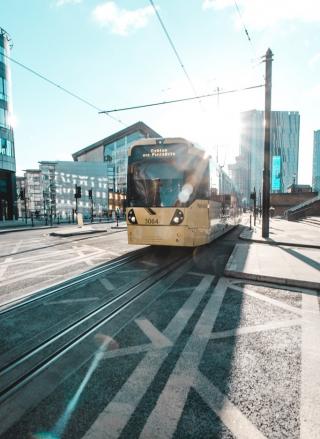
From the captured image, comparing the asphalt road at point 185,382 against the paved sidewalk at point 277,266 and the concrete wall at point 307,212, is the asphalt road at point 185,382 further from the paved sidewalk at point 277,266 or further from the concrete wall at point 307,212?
the concrete wall at point 307,212

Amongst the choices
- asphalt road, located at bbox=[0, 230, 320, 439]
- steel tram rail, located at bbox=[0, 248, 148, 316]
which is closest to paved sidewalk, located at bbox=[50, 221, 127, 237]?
steel tram rail, located at bbox=[0, 248, 148, 316]

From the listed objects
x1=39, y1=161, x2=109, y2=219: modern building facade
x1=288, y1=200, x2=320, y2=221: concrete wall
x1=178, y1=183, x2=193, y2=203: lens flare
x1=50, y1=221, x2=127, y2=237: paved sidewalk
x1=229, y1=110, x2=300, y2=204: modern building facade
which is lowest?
x1=50, y1=221, x2=127, y2=237: paved sidewalk

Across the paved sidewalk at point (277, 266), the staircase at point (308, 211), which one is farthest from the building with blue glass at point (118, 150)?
the paved sidewalk at point (277, 266)

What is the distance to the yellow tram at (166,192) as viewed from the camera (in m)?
8.84

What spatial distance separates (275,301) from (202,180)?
16.6ft

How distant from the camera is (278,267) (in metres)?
7.59

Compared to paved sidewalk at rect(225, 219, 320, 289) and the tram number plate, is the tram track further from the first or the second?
the tram number plate

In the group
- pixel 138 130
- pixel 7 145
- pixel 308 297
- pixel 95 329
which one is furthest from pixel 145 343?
pixel 138 130

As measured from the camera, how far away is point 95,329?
3.99 meters

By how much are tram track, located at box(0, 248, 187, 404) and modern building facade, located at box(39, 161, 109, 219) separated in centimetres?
7388

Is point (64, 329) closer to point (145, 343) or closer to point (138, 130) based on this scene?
point (145, 343)

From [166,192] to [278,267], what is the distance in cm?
383

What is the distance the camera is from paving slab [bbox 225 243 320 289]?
6434mm

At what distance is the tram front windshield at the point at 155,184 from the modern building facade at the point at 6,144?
128 ft
